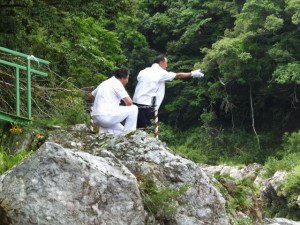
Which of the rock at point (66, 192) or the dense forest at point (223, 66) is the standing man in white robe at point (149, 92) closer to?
the rock at point (66, 192)

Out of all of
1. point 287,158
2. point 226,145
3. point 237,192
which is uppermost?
point 237,192

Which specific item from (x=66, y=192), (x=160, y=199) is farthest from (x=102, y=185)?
(x=160, y=199)

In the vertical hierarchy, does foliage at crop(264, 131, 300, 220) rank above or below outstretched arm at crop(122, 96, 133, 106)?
below

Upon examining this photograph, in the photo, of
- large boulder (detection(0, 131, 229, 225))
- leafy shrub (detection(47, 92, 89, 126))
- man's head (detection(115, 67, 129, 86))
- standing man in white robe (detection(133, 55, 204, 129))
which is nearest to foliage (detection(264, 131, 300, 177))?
leafy shrub (detection(47, 92, 89, 126))

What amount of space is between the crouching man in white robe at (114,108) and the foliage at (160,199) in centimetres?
170

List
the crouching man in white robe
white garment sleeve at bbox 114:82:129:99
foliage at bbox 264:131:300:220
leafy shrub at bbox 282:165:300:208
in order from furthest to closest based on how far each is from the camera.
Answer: foliage at bbox 264:131:300:220 < leafy shrub at bbox 282:165:300:208 < white garment sleeve at bbox 114:82:129:99 < the crouching man in white robe

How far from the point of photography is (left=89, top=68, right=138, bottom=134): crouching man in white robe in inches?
391

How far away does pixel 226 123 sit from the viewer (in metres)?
49.4

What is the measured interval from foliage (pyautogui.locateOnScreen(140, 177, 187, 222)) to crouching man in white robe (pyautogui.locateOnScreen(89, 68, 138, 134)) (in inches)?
67.1

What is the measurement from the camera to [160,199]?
817 centimetres

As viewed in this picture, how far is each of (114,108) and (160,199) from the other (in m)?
2.10

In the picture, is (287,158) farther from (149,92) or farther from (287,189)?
(149,92)

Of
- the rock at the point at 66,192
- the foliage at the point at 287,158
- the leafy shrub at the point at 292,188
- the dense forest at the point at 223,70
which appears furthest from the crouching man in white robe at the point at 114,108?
the foliage at the point at 287,158

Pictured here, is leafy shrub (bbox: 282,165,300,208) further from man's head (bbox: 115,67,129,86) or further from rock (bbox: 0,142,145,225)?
rock (bbox: 0,142,145,225)
